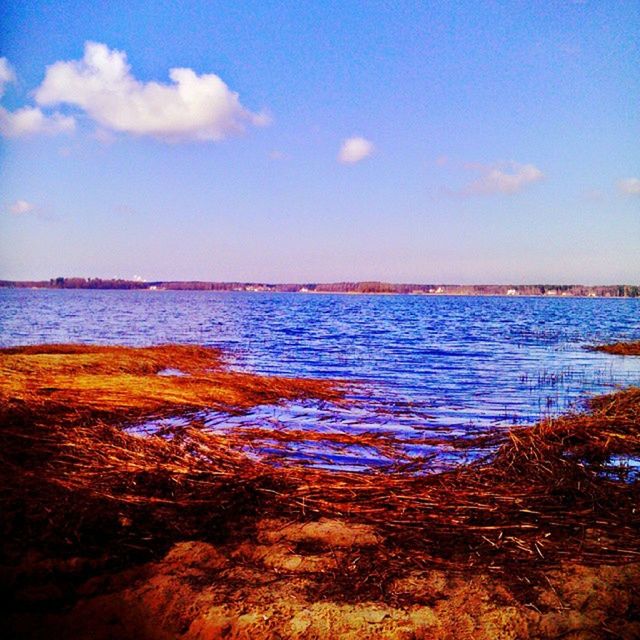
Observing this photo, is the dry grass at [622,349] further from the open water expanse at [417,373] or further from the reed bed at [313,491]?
the reed bed at [313,491]

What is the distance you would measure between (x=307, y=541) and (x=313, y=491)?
115 cm

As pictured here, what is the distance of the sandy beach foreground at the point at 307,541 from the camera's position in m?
3.15

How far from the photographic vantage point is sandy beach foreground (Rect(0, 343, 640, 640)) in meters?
3.15


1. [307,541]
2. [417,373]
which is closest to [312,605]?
[307,541]

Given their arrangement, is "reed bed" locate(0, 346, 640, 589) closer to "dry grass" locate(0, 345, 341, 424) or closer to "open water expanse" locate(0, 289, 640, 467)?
"dry grass" locate(0, 345, 341, 424)

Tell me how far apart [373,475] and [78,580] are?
3.38m

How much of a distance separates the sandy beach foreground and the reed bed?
24 mm

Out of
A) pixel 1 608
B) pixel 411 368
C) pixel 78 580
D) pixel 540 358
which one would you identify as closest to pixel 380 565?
pixel 78 580

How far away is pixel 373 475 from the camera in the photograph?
6.06 m

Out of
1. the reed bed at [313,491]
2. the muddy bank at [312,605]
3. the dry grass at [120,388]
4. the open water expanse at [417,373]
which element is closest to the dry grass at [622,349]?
the open water expanse at [417,373]

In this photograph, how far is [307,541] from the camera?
4.18 m

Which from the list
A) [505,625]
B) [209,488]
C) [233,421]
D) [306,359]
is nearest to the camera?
[505,625]

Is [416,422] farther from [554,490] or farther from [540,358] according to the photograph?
[540,358]

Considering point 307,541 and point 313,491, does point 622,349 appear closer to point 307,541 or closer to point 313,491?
point 313,491
